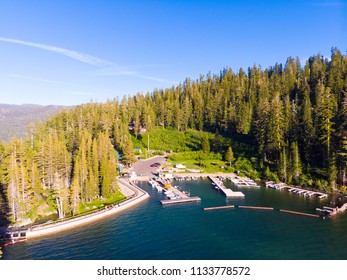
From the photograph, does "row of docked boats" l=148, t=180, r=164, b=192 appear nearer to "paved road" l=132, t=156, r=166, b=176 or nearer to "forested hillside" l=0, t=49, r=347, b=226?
"paved road" l=132, t=156, r=166, b=176

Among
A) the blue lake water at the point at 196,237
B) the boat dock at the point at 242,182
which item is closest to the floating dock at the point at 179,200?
the blue lake water at the point at 196,237

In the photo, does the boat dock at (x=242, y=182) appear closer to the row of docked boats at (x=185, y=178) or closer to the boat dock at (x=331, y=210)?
the row of docked boats at (x=185, y=178)

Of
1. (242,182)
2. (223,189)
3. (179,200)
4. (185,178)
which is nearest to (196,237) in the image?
(179,200)

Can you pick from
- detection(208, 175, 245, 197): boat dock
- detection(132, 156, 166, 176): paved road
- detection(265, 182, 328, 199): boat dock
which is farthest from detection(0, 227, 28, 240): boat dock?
detection(265, 182, 328, 199): boat dock

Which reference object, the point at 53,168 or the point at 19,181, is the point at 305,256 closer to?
the point at 19,181

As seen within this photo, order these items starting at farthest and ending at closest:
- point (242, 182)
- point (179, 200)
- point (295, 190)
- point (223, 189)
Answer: point (242, 182)
point (223, 189)
point (295, 190)
point (179, 200)

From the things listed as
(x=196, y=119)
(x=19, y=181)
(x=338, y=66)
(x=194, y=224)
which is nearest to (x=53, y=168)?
(x=19, y=181)

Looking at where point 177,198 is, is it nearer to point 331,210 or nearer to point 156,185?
point 156,185
